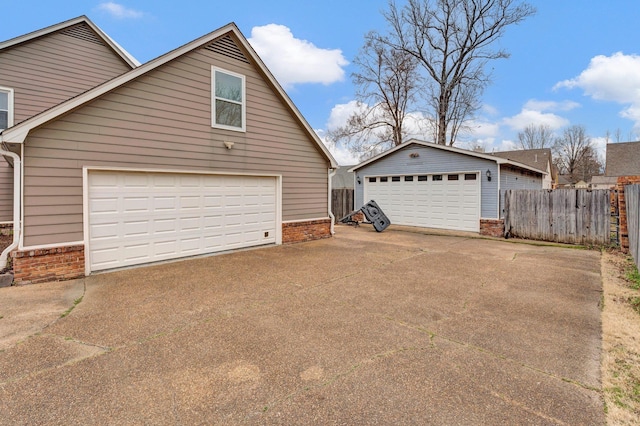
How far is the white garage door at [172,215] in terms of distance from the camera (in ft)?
20.3

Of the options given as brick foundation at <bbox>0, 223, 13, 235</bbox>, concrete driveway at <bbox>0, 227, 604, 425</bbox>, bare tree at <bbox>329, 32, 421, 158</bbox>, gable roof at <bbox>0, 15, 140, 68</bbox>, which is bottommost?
concrete driveway at <bbox>0, 227, 604, 425</bbox>

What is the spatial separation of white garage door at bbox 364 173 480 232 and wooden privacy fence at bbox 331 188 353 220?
118 cm

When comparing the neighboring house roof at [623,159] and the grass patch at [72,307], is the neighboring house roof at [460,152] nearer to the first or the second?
the grass patch at [72,307]

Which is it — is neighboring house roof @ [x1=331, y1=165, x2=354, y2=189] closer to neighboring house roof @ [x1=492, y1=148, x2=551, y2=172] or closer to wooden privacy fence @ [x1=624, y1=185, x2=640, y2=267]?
neighboring house roof @ [x1=492, y1=148, x2=551, y2=172]

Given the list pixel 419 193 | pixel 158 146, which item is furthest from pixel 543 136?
pixel 158 146

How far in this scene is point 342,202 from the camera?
53.7 feet

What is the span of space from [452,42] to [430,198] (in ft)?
48.2

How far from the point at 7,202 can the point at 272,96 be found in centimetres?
762

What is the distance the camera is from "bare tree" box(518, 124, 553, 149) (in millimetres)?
49094

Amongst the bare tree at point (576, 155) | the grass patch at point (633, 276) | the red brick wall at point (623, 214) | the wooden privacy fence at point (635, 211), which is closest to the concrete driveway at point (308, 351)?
the grass patch at point (633, 276)

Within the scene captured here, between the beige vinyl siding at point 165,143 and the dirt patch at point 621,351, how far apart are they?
7195 millimetres

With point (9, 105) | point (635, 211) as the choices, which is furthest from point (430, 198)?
point (9, 105)

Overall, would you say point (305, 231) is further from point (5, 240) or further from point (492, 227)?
point (5, 240)

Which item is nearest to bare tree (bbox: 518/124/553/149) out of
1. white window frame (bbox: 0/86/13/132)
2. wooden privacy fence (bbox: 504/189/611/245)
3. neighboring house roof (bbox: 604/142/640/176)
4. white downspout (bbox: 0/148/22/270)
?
neighboring house roof (bbox: 604/142/640/176)
